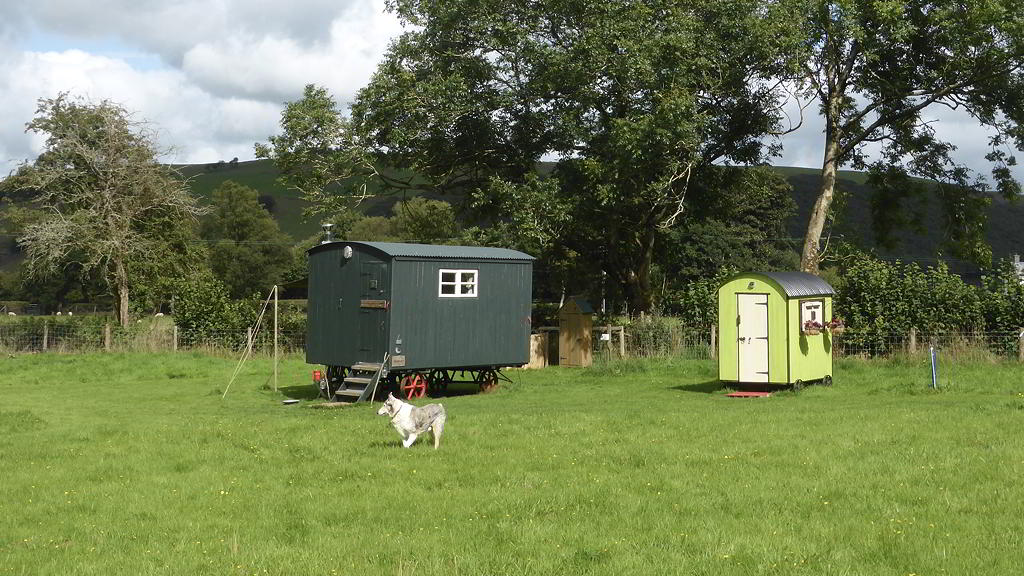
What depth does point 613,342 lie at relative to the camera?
28.5 metres

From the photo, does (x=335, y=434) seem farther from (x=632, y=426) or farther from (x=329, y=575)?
(x=329, y=575)

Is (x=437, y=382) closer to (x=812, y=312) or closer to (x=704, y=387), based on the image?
(x=704, y=387)

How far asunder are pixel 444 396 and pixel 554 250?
50.7 ft

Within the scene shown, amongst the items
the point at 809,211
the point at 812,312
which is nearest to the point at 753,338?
the point at 812,312

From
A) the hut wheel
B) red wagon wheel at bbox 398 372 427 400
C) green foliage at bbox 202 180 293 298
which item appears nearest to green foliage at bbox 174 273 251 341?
the hut wheel

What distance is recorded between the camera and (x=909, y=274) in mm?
24688

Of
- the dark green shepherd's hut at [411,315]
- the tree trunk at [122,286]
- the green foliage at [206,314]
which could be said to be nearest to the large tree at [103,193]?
the tree trunk at [122,286]

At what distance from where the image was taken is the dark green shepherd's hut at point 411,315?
21031mm

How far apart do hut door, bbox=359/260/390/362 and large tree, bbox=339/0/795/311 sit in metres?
9.79

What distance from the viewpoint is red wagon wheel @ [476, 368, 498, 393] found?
22.9 meters

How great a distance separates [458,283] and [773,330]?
267 inches

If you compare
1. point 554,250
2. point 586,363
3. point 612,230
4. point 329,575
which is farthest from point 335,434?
point 554,250

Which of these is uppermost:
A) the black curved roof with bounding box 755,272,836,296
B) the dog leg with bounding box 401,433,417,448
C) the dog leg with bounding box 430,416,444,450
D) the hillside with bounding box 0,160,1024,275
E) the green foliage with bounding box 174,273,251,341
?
the hillside with bounding box 0,160,1024,275

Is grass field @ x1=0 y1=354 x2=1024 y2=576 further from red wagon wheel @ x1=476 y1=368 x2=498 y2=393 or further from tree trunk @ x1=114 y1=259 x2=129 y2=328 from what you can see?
tree trunk @ x1=114 y1=259 x2=129 y2=328
